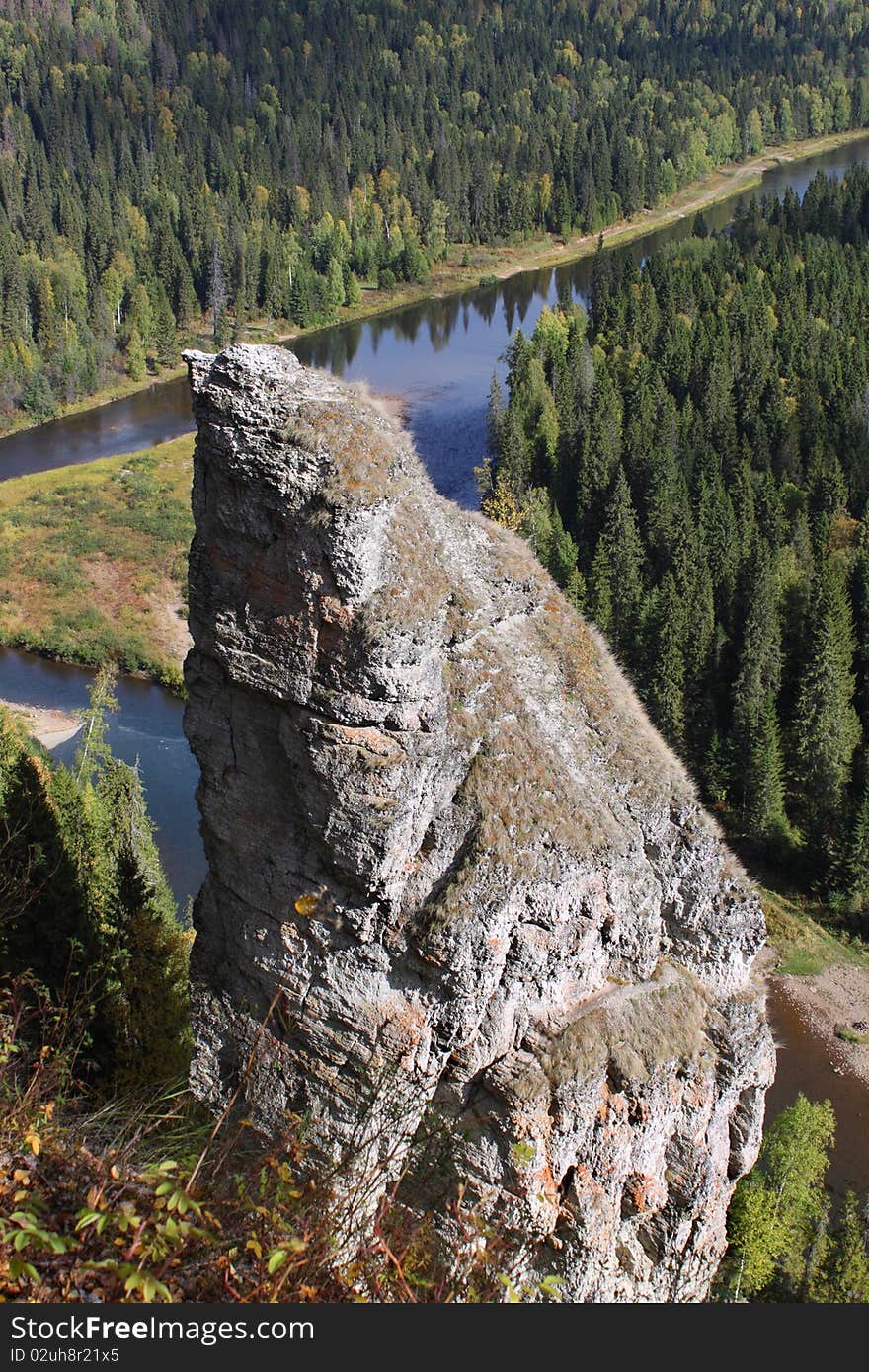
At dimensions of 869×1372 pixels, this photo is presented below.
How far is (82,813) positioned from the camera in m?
28.3

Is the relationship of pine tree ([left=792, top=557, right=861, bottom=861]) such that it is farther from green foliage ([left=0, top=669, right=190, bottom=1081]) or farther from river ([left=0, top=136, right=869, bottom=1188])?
green foliage ([left=0, top=669, right=190, bottom=1081])

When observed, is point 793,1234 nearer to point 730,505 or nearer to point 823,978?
point 823,978

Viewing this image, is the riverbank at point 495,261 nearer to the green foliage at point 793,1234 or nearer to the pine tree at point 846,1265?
the green foliage at point 793,1234

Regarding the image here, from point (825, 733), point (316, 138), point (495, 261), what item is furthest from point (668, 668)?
point (316, 138)

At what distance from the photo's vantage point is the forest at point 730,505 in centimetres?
4609

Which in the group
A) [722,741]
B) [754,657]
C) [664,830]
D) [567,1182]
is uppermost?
[664,830]

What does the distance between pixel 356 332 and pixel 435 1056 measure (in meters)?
98.9

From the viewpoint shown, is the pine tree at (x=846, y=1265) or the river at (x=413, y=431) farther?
the river at (x=413, y=431)

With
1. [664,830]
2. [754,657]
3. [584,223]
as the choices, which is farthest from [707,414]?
[584,223]

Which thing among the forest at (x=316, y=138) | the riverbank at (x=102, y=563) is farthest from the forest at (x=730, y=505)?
the forest at (x=316, y=138)

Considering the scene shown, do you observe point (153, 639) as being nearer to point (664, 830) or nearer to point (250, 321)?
point (664, 830)

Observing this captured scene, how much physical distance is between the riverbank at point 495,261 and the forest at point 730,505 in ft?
82.2

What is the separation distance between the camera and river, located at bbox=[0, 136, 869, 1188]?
3622 cm

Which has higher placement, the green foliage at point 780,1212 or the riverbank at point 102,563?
the riverbank at point 102,563
